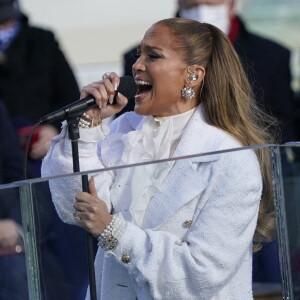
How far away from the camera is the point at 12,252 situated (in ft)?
10.2

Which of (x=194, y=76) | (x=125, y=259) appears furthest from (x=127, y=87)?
(x=125, y=259)

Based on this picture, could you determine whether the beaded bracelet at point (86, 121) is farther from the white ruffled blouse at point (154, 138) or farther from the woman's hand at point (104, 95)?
the white ruffled blouse at point (154, 138)

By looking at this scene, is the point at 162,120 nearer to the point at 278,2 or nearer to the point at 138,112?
the point at 138,112

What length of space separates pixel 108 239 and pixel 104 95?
1.42 ft

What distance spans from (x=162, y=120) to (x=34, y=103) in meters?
2.19

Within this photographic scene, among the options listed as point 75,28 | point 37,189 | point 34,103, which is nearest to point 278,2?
point 75,28

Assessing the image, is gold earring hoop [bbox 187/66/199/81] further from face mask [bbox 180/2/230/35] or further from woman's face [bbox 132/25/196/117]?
face mask [bbox 180/2/230/35]

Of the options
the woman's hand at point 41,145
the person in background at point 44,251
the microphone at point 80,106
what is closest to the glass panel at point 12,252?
the person in background at point 44,251

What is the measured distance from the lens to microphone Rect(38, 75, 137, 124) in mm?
3164

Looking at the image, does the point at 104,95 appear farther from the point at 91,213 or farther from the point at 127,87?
the point at 91,213

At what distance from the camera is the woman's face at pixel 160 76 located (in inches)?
135

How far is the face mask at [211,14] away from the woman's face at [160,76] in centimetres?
158

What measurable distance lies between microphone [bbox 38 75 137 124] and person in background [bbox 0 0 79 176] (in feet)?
6.89

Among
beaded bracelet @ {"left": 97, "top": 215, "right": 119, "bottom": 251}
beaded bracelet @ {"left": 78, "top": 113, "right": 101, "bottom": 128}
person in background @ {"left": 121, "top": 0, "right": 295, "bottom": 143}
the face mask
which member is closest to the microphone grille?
beaded bracelet @ {"left": 78, "top": 113, "right": 101, "bottom": 128}
